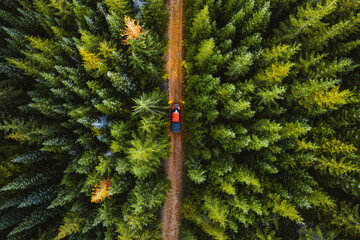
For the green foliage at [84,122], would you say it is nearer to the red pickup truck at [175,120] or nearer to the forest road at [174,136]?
the red pickup truck at [175,120]

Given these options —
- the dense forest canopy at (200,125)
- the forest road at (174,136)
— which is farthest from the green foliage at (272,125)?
the forest road at (174,136)

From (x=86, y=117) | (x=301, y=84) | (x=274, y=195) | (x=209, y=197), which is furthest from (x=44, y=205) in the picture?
(x=301, y=84)

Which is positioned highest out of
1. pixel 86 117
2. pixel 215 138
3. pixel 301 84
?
pixel 301 84

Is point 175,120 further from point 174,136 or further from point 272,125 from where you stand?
point 272,125

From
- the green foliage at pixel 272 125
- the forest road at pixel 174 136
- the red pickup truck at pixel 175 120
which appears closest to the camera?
the green foliage at pixel 272 125

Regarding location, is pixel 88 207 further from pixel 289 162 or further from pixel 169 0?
pixel 169 0

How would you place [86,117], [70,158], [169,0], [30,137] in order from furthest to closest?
[169,0] < [70,158] < [30,137] < [86,117]
